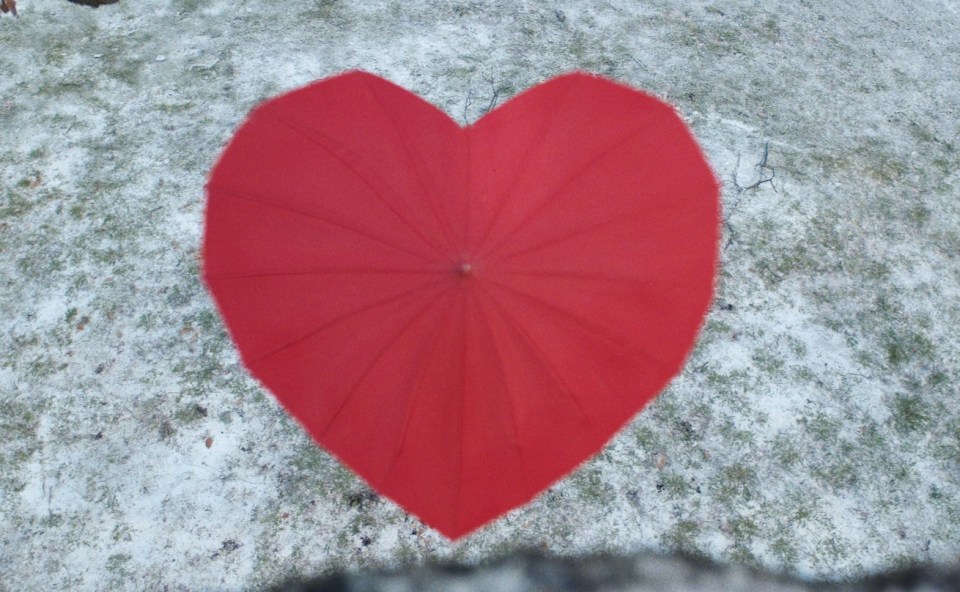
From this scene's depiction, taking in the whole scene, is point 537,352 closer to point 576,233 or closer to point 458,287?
point 458,287

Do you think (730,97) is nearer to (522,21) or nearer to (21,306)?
(522,21)

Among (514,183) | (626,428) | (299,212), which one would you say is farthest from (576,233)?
(299,212)

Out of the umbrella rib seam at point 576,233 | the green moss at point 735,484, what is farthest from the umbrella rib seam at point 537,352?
the green moss at point 735,484

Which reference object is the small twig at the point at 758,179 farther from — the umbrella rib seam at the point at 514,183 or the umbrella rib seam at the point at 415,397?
the umbrella rib seam at the point at 415,397

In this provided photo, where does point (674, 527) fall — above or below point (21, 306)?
below

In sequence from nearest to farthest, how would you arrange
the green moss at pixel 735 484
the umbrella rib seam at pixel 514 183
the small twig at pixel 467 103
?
1. the umbrella rib seam at pixel 514 183
2. the green moss at pixel 735 484
3. the small twig at pixel 467 103

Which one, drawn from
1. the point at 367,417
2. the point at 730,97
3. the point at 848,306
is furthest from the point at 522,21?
the point at 367,417
